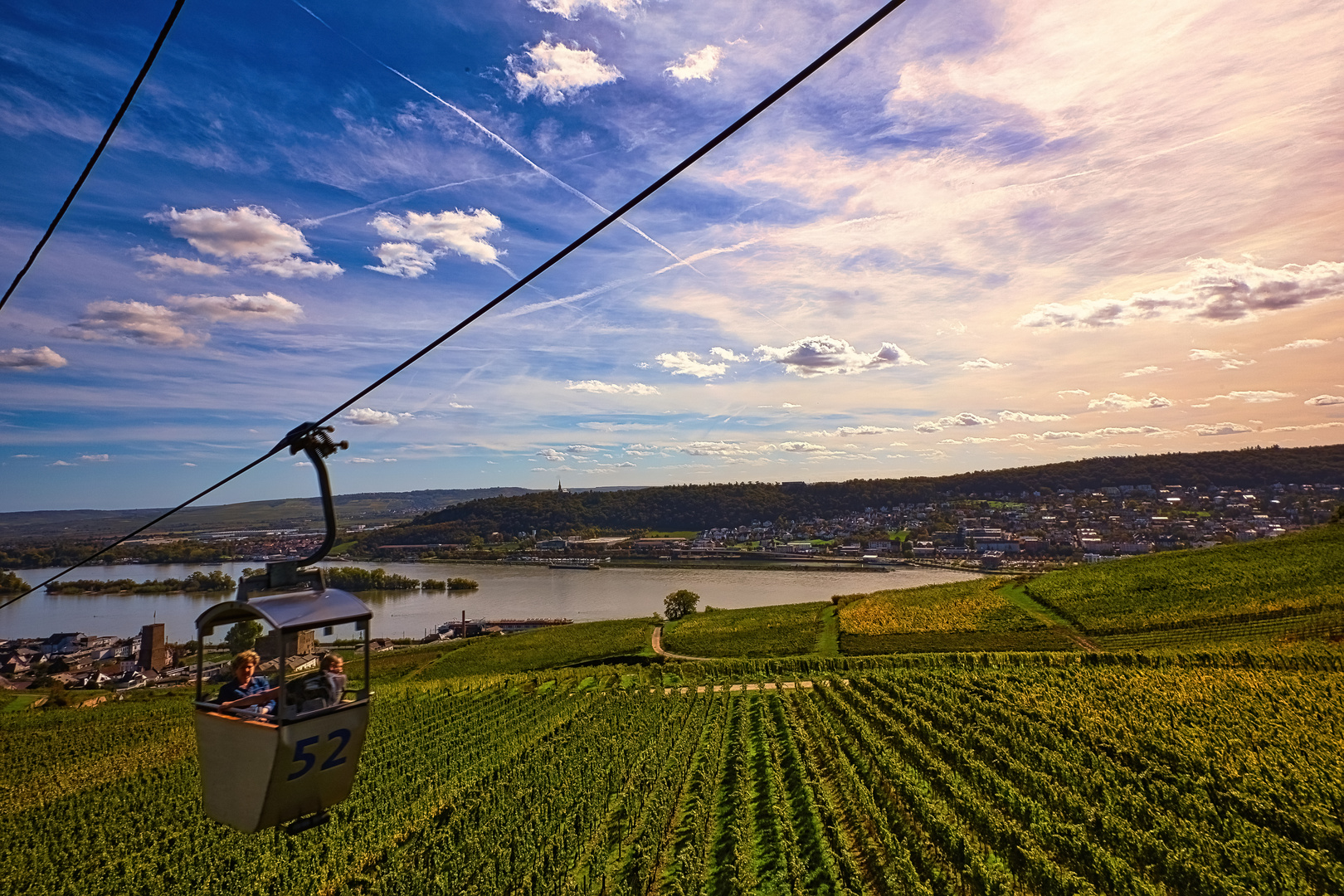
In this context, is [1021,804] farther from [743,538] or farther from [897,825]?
[743,538]

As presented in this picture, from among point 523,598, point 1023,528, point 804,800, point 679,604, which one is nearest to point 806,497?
point 1023,528

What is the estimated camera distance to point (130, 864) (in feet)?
50.1

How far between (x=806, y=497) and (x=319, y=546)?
193 metres

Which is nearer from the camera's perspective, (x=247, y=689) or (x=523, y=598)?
(x=247, y=689)

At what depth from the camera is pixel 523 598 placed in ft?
296

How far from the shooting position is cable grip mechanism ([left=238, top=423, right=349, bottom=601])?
5738 mm

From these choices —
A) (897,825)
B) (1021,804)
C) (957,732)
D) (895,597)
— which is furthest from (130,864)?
(895,597)

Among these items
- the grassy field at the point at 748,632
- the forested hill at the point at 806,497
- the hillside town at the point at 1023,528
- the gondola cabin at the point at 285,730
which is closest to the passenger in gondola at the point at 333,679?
the gondola cabin at the point at 285,730

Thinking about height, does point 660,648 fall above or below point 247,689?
below

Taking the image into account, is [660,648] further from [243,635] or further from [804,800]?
[243,635]

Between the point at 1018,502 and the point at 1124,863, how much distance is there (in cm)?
18047

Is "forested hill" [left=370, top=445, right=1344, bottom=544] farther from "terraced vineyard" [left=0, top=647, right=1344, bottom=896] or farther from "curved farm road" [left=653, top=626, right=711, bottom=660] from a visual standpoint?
"terraced vineyard" [left=0, top=647, right=1344, bottom=896]

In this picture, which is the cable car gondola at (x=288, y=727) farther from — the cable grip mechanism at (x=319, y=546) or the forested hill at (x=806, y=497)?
the forested hill at (x=806, y=497)

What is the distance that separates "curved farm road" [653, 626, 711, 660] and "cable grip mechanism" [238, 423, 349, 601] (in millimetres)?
38526
